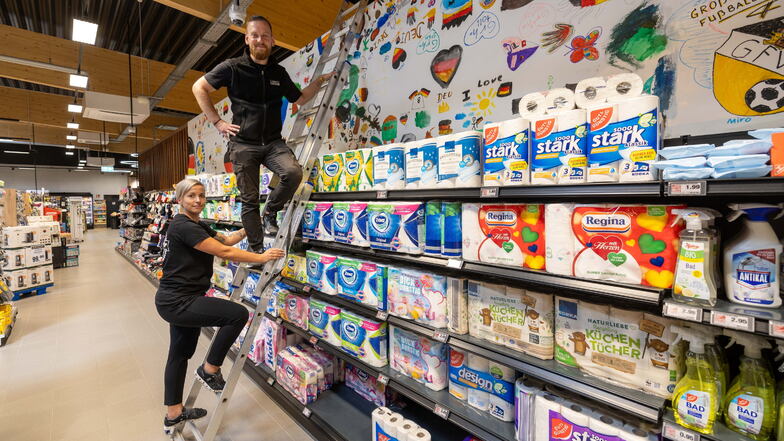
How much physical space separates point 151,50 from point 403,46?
212 inches

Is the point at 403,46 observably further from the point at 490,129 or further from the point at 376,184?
the point at 490,129

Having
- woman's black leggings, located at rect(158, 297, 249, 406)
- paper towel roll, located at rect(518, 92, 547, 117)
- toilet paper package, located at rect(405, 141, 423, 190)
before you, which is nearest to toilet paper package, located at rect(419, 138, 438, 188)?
toilet paper package, located at rect(405, 141, 423, 190)

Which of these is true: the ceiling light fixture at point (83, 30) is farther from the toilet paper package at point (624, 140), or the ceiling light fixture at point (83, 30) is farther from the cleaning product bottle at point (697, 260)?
the cleaning product bottle at point (697, 260)

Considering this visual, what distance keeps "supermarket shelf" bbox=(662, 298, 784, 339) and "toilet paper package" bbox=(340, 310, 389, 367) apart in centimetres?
158

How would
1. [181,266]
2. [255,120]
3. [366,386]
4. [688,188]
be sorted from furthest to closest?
[366,386] → [255,120] → [181,266] → [688,188]

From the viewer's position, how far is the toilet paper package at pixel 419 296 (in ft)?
6.30

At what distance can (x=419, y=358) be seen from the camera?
6.91 feet

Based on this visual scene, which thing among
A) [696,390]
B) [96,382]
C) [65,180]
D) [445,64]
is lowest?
[96,382]

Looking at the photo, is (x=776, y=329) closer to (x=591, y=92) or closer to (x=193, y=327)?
(x=591, y=92)

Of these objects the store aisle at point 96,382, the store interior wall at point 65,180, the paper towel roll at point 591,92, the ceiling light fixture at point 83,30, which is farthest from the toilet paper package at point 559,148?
the store interior wall at point 65,180

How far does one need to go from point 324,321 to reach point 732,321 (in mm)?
2276

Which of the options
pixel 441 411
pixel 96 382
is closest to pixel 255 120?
pixel 441 411

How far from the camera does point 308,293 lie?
115 inches

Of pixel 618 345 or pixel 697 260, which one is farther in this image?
pixel 618 345
